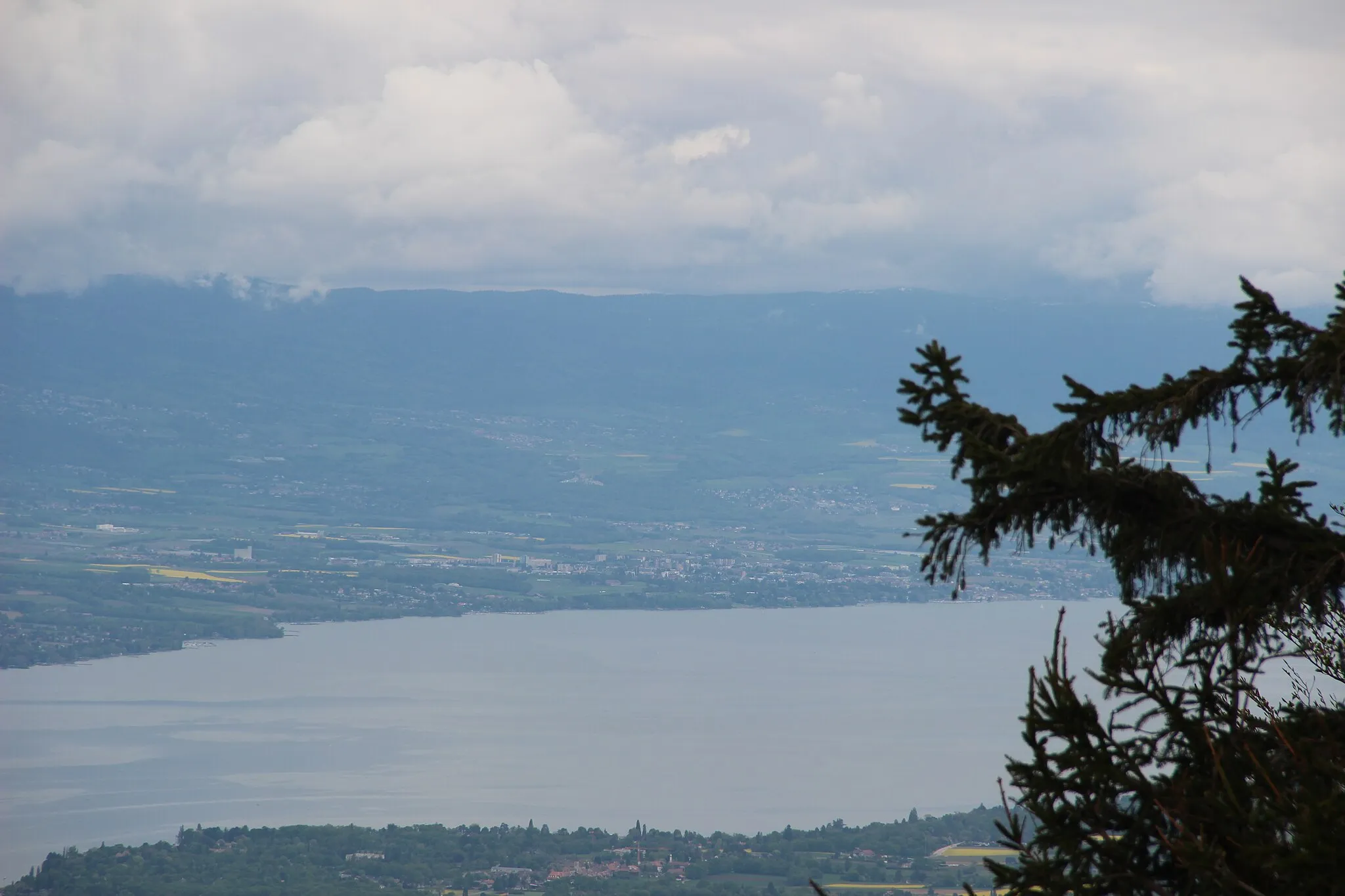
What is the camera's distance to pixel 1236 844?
128 inches

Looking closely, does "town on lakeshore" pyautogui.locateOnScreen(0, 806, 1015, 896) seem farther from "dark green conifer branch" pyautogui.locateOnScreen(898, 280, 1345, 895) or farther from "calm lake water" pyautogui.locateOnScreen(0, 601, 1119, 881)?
"dark green conifer branch" pyautogui.locateOnScreen(898, 280, 1345, 895)

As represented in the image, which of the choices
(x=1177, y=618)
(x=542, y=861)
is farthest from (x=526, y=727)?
(x=1177, y=618)

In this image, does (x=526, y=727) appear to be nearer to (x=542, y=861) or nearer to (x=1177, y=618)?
(x=542, y=861)

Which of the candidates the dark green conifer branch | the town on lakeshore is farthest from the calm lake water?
the dark green conifer branch

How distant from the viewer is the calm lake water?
39594 millimetres

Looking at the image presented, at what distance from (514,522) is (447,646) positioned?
47.7 m

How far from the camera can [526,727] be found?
Answer: 177 feet

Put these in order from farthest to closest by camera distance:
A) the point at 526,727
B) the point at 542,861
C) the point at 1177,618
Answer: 1. the point at 526,727
2. the point at 542,861
3. the point at 1177,618

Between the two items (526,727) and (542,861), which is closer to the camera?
(542,861)

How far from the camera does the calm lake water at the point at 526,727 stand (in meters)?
39.6

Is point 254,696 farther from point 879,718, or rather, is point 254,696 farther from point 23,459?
point 23,459

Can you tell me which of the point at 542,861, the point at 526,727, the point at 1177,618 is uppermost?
the point at 1177,618

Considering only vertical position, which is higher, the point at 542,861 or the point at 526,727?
the point at 542,861

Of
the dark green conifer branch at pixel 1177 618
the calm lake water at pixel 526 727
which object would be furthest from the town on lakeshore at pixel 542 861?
the dark green conifer branch at pixel 1177 618
